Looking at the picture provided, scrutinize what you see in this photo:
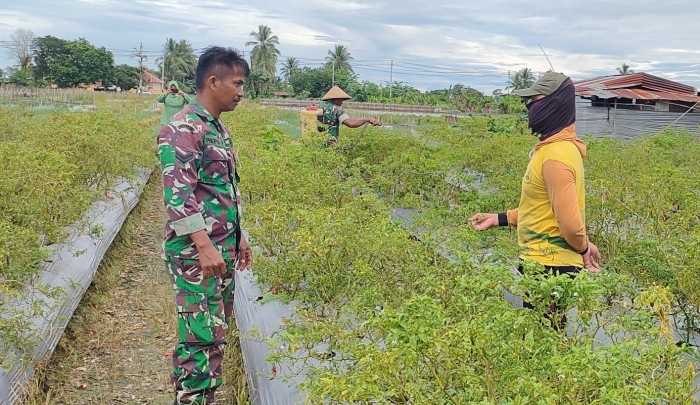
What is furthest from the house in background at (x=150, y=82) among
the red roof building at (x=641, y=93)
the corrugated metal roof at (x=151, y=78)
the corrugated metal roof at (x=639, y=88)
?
the red roof building at (x=641, y=93)

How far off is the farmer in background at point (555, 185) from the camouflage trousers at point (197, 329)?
131 cm

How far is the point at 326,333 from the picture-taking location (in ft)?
8.43

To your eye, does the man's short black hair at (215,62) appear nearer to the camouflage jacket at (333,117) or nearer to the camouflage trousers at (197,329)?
the camouflage trousers at (197,329)

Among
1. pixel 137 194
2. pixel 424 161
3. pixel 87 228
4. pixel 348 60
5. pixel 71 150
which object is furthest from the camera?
pixel 348 60

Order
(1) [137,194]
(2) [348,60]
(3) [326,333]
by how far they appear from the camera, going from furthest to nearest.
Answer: (2) [348,60] → (1) [137,194] → (3) [326,333]

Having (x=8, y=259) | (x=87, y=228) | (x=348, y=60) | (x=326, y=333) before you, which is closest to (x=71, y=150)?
(x=87, y=228)

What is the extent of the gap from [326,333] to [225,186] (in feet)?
2.68

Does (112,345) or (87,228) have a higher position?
(87,228)

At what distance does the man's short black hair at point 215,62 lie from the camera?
9.43 ft

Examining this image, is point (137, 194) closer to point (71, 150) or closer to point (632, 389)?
point (71, 150)

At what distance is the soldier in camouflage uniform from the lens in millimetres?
2730

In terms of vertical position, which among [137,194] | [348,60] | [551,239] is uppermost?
[348,60]

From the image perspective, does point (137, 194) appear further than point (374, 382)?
Yes

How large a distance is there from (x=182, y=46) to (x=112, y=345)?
71239 mm
